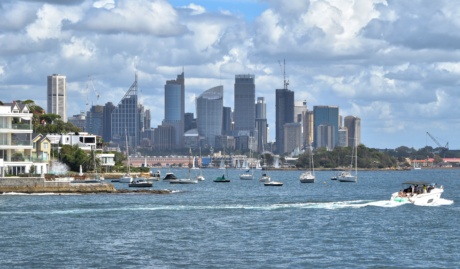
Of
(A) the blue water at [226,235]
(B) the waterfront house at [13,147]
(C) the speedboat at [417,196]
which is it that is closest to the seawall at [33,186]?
(B) the waterfront house at [13,147]

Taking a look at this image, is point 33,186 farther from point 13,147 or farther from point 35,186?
point 13,147

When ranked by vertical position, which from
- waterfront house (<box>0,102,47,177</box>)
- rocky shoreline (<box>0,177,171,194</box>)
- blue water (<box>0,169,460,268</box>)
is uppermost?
waterfront house (<box>0,102,47,177</box>)

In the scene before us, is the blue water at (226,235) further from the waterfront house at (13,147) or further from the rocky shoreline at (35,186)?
the waterfront house at (13,147)

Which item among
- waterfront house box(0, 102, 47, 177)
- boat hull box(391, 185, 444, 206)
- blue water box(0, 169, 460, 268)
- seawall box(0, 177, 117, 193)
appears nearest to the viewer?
blue water box(0, 169, 460, 268)

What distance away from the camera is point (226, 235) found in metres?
85.1

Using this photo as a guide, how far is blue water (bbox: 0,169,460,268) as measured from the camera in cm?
6906

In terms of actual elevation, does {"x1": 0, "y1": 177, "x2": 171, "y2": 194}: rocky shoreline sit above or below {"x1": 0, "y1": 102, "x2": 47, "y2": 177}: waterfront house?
below

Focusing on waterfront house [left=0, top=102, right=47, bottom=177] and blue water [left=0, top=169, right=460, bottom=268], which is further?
waterfront house [left=0, top=102, right=47, bottom=177]

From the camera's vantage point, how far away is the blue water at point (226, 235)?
227 ft

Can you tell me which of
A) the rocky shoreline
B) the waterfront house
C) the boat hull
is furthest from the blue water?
the waterfront house

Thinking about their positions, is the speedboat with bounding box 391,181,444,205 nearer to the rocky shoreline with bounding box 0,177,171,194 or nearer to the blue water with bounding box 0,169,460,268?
the blue water with bounding box 0,169,460,268

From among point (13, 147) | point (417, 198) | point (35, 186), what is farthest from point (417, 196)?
point (13, 147)

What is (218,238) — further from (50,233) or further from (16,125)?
(16,125)

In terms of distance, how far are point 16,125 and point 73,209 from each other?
4255 cm
